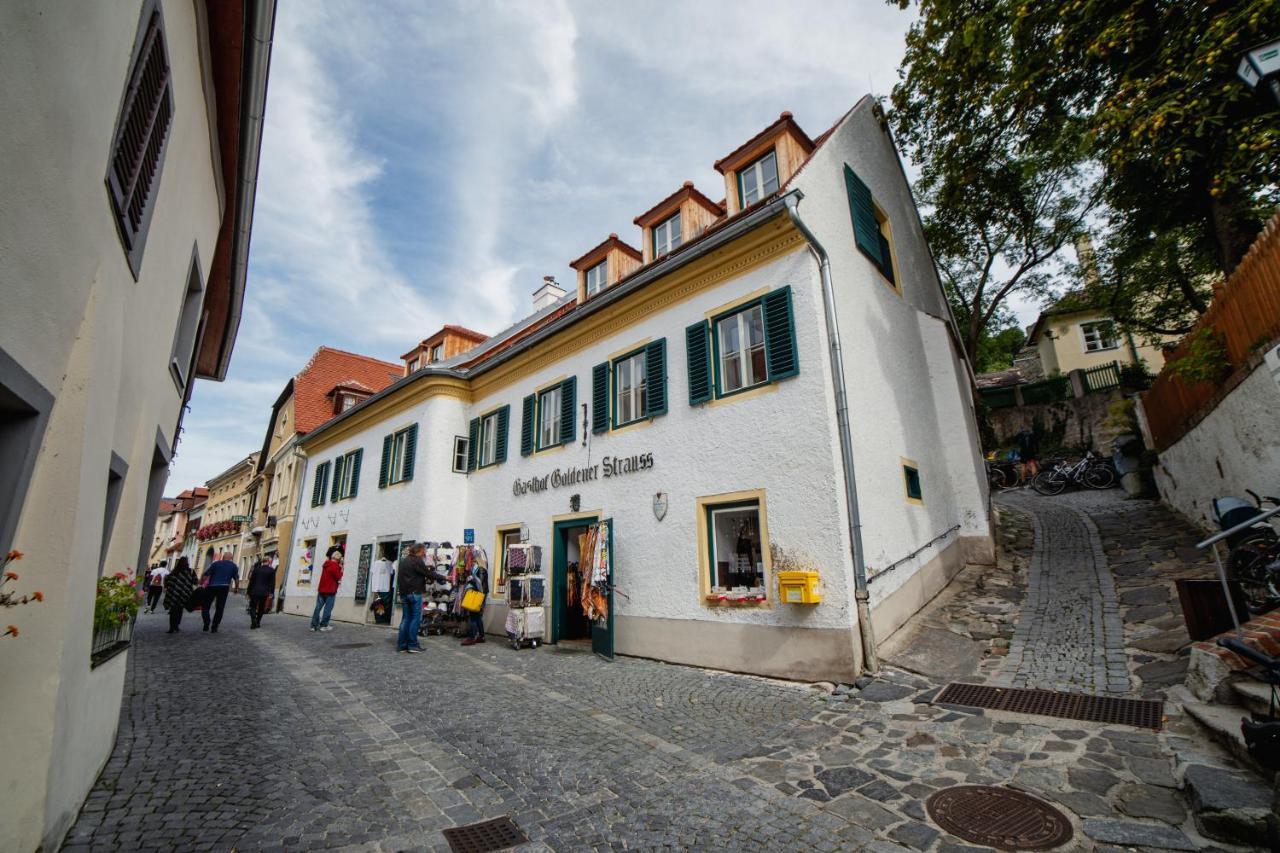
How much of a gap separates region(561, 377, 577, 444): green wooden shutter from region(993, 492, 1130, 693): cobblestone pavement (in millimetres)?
7572

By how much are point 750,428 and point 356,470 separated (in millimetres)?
13946

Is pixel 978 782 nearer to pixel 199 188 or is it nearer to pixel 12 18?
pixel 12 18

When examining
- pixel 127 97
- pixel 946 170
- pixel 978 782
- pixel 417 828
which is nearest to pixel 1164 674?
pixel 978 782

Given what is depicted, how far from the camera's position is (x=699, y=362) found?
8820 millimetres

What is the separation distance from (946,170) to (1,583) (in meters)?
16.3

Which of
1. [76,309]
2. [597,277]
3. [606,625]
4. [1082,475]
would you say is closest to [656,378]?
[606,625]

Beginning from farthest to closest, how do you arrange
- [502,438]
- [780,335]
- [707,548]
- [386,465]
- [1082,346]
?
[1082,346], [386,465], [502,438], [707,548], [780,335]

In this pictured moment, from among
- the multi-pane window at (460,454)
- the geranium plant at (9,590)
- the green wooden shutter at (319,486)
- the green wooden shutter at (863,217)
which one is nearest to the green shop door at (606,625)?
the multi-pane window at (460,454)

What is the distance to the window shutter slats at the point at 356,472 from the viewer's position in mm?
16984

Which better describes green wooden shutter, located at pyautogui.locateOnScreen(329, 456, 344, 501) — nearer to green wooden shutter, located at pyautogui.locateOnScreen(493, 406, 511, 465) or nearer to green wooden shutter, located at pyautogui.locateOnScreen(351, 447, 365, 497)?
green wooden shutter, located at pyautogui.locateOnScreen(351, 447, 365, 497)

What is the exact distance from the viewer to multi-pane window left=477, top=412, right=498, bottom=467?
13.2 meters

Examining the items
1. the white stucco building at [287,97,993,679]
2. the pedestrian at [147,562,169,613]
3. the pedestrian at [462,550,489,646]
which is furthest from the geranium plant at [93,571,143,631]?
the pedestrian at [147,562,169,613]

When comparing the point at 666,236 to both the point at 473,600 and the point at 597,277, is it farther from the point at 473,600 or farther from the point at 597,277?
the point at 473,600

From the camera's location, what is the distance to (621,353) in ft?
33.5
